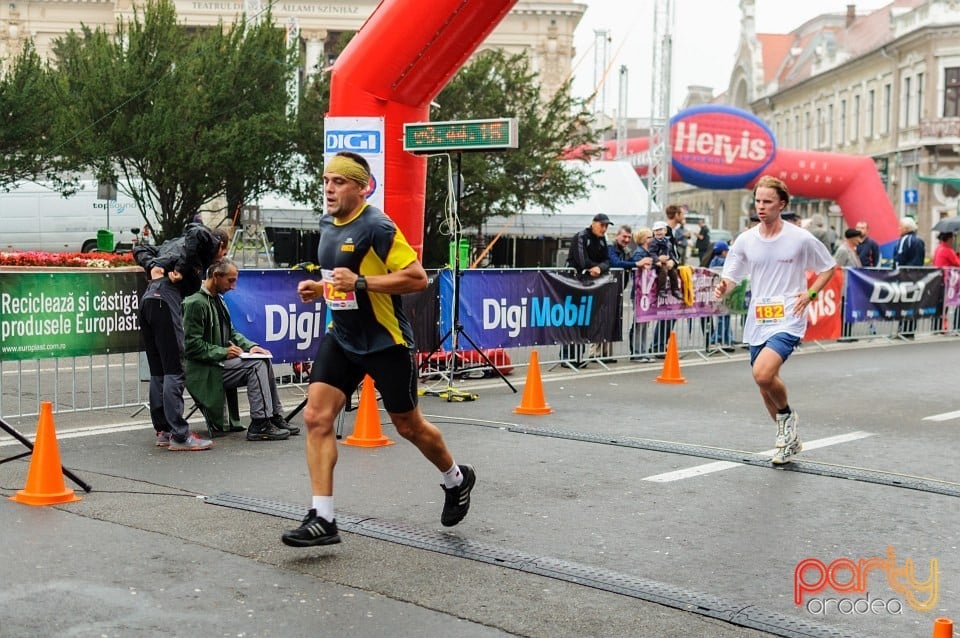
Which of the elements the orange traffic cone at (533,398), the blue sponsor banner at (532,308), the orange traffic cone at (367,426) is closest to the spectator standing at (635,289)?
the blue sponsor banner at (532,308)

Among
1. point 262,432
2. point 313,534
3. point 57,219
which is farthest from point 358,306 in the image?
point 57,219

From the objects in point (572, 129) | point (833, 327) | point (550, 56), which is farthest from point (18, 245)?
point (550, 56)

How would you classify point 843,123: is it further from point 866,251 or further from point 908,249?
point 908,249

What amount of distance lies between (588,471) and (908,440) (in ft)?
10.3

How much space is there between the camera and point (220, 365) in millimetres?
9172

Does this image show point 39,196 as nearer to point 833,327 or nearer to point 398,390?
point 833,327

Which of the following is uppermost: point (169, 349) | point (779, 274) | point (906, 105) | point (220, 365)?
point (906, 105)

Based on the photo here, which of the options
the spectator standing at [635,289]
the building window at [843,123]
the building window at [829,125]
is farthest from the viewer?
the building window at [829,125]

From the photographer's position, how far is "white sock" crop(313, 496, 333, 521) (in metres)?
5.70

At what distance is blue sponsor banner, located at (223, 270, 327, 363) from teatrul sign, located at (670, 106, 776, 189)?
24102mm

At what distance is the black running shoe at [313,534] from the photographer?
5609 mm

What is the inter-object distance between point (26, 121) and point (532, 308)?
24804 millimetres

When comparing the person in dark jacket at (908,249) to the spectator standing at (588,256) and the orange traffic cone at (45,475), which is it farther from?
the orange traffic cone at (45,475)

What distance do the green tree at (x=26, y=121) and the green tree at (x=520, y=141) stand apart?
10.8 meters
